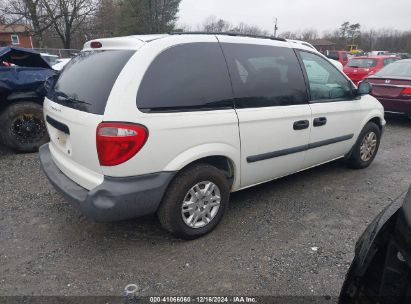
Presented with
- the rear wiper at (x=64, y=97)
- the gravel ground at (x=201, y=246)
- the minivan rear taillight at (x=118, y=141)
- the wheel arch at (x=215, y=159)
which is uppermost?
the rear wiper at (x=64, y=97)

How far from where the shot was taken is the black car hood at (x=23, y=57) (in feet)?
18.2

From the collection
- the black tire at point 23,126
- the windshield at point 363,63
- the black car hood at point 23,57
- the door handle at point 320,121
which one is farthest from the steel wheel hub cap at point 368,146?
the windshield at point 363,63

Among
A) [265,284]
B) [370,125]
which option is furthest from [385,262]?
[370,125]

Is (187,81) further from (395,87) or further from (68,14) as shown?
(68,14)

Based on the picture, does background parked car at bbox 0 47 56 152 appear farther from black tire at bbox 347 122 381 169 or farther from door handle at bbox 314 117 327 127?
black tire at bbox 347 122 381 169

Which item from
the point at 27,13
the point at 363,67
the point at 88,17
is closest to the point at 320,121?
the point at 363,67

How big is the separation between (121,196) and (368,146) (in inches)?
149

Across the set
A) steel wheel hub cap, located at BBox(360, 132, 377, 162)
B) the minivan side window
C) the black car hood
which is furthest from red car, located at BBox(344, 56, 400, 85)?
the black car hood

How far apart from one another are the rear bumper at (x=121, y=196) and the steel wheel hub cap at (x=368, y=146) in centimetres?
323

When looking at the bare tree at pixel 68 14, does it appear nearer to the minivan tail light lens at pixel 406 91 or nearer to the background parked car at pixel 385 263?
the minivan tail light lens at pixel 406 91

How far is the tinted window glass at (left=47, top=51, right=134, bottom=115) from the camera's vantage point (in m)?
2.52

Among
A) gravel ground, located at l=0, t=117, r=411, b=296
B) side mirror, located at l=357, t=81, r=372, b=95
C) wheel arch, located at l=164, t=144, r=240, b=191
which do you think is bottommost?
gravel ground, located at l=0, t=117, r=411, b=296

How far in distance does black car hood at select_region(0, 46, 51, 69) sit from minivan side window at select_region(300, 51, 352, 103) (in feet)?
14.6

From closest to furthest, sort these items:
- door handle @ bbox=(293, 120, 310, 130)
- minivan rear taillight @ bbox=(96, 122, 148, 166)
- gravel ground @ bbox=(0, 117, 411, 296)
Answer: minivan rear taillight @ bbox=(96, 122, 148, 166) < gravel ground @ bbox=(0, 117, 411, 296) < door handle @ bbox=(293, 120, 310, 130)
